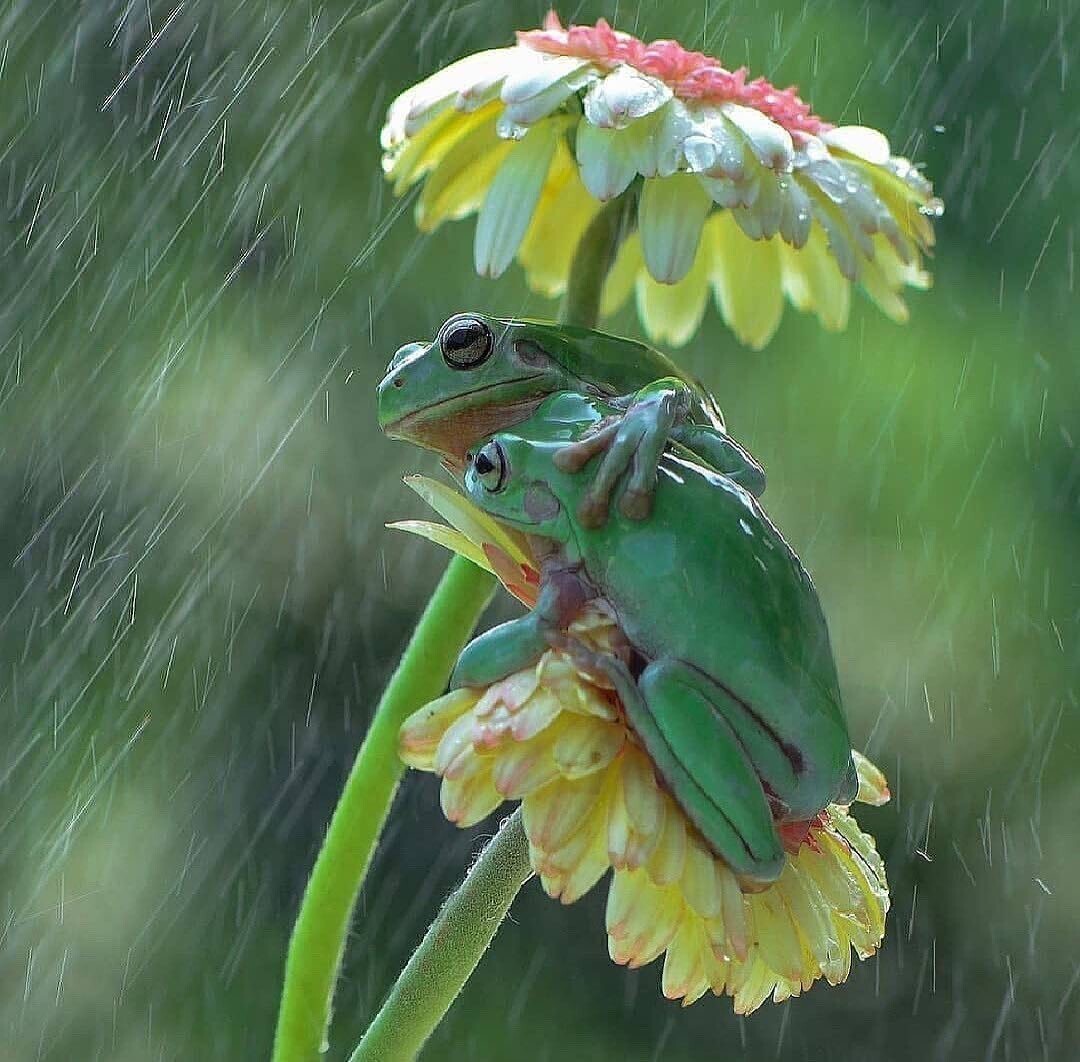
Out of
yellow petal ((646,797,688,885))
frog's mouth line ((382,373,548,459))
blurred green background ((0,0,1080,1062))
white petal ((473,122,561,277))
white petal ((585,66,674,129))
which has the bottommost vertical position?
blurred green background ((0,0,1080,1062))

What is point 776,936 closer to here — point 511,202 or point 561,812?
point 561,812

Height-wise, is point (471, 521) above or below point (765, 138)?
below

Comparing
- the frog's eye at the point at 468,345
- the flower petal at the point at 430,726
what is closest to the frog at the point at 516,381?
the frog's eye at the point at 468,345

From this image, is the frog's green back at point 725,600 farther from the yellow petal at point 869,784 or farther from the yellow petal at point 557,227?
the yellow petal at point 557,227

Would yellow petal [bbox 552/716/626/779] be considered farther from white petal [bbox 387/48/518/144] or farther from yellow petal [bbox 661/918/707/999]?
white petal [bbox 387/48/518/144]

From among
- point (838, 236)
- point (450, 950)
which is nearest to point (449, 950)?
point (450, 950)

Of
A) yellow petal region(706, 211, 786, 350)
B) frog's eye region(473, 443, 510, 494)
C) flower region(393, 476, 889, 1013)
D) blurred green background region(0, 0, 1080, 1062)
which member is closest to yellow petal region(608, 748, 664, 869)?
flower region(393, 476, 889, 1013)
